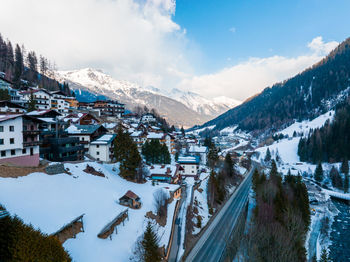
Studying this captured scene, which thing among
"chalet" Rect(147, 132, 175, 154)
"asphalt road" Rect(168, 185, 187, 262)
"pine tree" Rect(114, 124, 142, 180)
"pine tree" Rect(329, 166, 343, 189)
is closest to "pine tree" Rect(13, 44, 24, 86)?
"chalet" Rect(147, 132, 175, 154)

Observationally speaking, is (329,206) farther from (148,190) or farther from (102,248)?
(102,248)

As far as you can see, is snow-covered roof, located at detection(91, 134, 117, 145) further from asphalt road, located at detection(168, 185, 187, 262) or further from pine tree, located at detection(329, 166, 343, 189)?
pine tree, located at detection(329, 166, 343, 189)

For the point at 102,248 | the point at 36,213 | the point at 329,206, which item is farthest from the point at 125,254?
the point at 329,206

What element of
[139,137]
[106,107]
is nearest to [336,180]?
[139,137]

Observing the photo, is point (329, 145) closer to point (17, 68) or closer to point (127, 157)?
point (127, 157)

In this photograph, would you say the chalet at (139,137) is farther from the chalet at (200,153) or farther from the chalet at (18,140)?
the chalet at (18,140)

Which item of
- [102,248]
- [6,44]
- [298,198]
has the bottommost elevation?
[298,198]

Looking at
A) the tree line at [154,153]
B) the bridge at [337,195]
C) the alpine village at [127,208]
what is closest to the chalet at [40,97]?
the alpine village at [127,208]
